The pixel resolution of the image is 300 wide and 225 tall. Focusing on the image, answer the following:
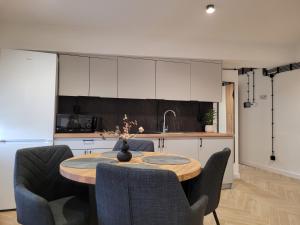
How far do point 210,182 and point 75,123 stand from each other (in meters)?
2.33

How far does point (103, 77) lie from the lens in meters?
3.84

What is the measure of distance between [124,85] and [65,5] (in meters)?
1.44

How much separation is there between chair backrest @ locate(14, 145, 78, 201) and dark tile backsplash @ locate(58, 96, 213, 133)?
1.91m

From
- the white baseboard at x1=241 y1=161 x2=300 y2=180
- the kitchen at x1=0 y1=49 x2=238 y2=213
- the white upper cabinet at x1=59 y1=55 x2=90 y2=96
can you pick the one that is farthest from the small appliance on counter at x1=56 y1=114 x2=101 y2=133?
the white baseboard at x1=241 y1=161 x2=300 y2=180

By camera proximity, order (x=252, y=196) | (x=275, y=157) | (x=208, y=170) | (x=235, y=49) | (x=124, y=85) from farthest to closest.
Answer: (x=275, y=157), (x=235, y=49), (x=124, y=85), (x=252, y=196), (x=208, y=170)

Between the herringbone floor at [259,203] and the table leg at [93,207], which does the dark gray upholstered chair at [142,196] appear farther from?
the herringbone floor at [259,203]

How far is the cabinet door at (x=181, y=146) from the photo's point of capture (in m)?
3.75

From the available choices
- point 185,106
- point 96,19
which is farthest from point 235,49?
point 96,19

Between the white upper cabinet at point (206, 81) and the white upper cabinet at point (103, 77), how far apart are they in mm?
1327

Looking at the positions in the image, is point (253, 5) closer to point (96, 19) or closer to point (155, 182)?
point (96, 19)

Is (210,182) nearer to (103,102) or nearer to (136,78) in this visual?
(136,78)

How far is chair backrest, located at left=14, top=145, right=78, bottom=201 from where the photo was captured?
1.81m

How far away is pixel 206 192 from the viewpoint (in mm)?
1879

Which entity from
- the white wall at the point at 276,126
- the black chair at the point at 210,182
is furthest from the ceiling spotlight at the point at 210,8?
the white wall at the point at 276,126
